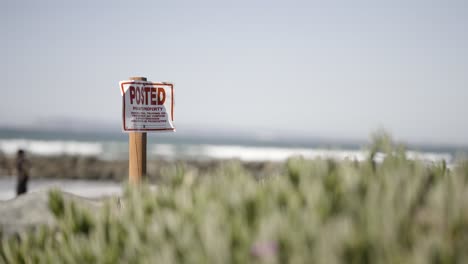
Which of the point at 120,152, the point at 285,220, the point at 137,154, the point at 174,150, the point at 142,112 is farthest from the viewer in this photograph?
the point at 174,150

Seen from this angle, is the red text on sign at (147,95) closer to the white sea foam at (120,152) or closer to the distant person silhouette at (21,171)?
the white sea foam at (120,152)

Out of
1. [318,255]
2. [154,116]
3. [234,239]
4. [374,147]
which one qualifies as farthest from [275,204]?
[154,116]

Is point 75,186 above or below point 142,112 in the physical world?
below

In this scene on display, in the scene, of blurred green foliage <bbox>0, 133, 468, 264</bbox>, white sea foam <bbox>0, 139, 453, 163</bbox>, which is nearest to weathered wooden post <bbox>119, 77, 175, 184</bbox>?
blurred green foliage <bbox>0, 133, 468, 264</bbox>

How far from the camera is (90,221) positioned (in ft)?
13.2

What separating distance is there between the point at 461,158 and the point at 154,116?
409 cm

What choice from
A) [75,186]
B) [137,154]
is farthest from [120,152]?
[137,154]

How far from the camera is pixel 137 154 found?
6.96 metres

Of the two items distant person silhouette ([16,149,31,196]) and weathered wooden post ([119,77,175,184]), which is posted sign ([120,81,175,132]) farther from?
distant person silhouette ([16,149,31,196])

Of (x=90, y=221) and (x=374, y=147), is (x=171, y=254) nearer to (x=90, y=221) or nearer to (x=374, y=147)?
(x=90, y=221)

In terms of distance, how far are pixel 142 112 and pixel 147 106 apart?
121 millimetres

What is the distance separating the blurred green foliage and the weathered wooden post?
2.58m

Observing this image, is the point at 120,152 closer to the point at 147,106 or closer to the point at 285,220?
the point at 147,106

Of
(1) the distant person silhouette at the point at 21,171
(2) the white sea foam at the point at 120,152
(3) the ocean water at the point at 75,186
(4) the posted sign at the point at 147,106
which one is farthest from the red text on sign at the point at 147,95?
(3) the ocean water at the point at 75,186
